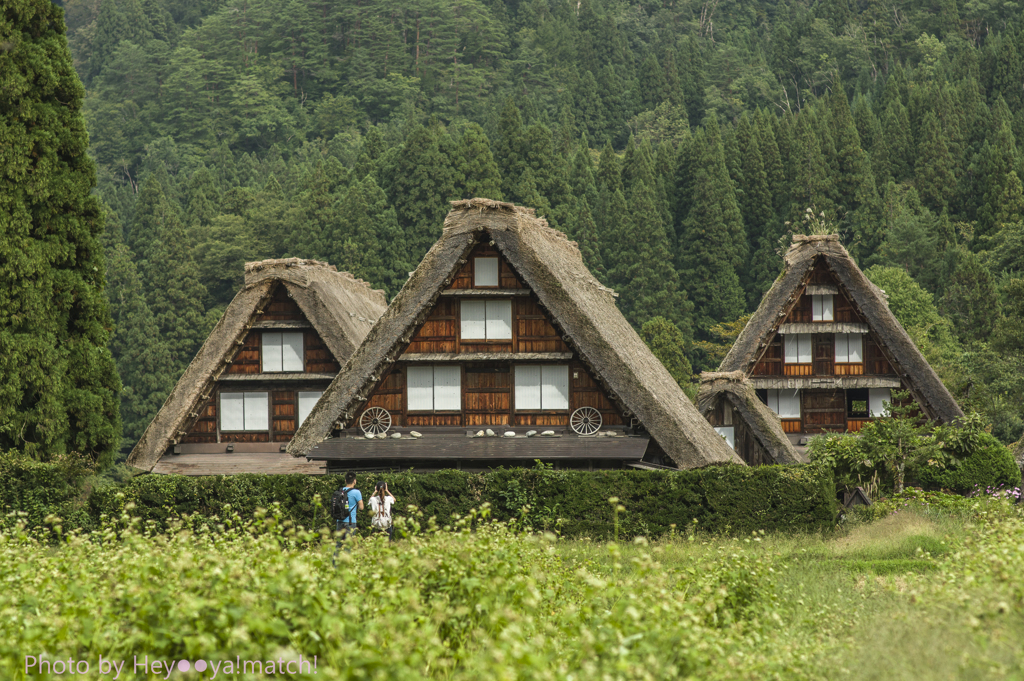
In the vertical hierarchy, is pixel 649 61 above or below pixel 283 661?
above

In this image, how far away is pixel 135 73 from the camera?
114m

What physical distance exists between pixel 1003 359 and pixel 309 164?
220 ft

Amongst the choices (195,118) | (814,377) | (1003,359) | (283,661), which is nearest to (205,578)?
(283,661)

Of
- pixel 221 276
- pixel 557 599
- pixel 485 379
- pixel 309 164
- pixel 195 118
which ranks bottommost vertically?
pixel 557 599

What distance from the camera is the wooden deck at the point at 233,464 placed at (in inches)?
1137

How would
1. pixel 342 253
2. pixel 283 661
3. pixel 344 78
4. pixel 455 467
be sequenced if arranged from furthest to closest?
pixel 344 78 → pixel 342 253 → pixel 455 467 → pixel 283 661

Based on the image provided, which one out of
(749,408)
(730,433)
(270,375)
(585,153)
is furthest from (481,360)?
(585,153)

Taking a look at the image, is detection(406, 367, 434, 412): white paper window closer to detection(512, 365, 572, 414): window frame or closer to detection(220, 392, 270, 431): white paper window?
detection(512, 365, 572, 414): window frame

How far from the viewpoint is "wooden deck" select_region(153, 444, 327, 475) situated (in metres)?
28.9

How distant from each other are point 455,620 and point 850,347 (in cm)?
2785

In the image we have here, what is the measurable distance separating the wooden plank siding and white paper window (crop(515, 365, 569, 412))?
0.11 metres

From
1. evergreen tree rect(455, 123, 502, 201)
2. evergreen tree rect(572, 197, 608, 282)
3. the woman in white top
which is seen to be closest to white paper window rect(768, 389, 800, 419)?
the woman in white top

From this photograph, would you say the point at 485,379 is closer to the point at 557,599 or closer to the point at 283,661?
the point at 557,599

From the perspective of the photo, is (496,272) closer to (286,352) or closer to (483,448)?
(483,448)
